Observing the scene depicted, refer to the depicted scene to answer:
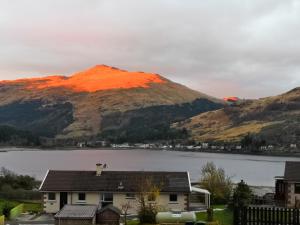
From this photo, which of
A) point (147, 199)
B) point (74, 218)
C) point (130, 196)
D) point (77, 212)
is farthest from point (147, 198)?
point (74, 218)

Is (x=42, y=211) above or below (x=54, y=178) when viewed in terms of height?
below

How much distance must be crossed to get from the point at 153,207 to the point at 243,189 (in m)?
13.9

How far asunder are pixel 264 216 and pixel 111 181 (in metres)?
20.2

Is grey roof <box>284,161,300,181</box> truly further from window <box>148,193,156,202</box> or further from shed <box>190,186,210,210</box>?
window <box>148,193,156,202</box>

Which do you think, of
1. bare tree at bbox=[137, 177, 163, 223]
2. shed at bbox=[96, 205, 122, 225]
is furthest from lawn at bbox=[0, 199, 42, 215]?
shed at bbox=[96, 205, 122, 225]

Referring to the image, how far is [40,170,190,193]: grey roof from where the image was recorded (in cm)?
5072

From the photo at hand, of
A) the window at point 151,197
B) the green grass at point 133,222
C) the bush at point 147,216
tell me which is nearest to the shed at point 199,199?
the window at point 151,197

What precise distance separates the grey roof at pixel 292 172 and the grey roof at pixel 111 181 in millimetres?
10022

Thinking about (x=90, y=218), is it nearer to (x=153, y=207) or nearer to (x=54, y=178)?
(x=153, y=207)

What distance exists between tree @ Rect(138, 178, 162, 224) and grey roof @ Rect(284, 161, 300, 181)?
13.0 m

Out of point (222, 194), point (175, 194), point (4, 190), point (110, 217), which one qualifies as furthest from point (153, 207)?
point (4, 190)

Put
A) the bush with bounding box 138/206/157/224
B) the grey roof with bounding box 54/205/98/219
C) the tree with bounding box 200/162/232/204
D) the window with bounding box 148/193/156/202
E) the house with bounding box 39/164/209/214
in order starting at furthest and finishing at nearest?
the tree with bounding box 200/162/232/204 → the house with bounding box 39/164/209/214 → the window with bounding box 148/193/156/202 → the bush with bounding box 138/206/157/224 → the grey roof with bounding box 54/205/98/219

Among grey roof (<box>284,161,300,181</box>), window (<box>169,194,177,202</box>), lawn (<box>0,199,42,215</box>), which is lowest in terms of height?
lawn (<box>0,199,42,215</box>)

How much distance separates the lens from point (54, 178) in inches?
2067
